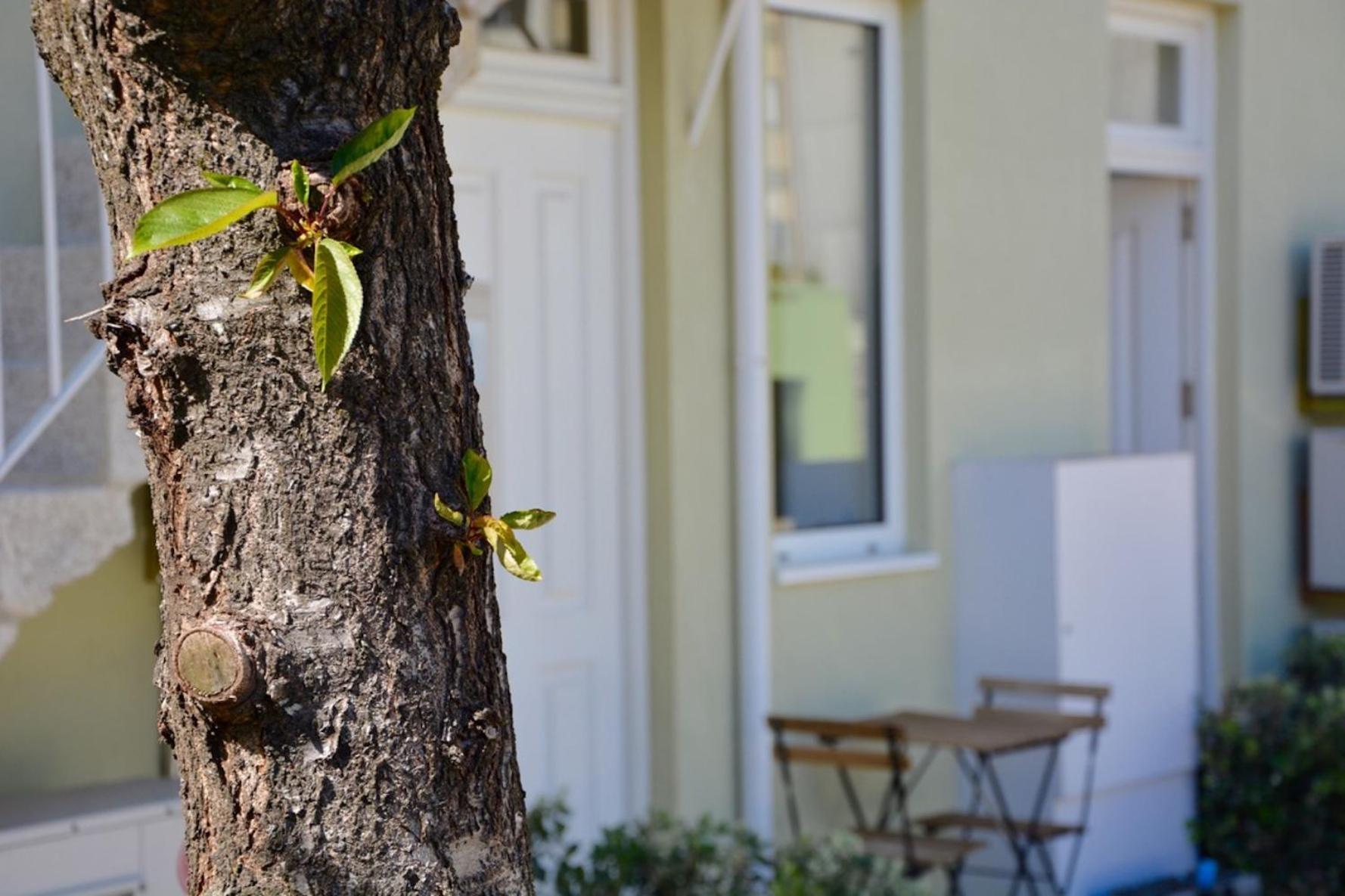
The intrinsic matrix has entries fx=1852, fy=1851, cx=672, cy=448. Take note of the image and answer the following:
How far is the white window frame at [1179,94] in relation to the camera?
7398 mm

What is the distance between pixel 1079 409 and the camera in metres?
7.02

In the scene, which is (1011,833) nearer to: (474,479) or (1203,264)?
(1203,264)

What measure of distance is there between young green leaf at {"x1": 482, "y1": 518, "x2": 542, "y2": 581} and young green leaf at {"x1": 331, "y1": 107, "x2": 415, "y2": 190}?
0.29 metres

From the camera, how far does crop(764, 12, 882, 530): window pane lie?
612cm

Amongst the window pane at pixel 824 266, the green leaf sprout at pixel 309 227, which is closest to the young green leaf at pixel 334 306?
the green leaf sprout at pixel 309 227

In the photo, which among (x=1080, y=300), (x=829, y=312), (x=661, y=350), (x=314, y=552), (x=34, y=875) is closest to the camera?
(x=314, y=552)

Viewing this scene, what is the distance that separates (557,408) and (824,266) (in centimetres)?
122

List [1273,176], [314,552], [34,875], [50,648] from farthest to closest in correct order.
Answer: [1273,176], [50,648], [34,875], [314,552]

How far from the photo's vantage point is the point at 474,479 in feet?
4.78

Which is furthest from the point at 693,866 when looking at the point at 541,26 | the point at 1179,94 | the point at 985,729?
the point at 1179,94

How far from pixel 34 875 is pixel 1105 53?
4.88 metres

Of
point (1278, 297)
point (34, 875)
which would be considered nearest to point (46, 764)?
point (34, 875)

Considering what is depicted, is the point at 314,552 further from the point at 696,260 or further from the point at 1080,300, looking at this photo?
the point at 1080,300

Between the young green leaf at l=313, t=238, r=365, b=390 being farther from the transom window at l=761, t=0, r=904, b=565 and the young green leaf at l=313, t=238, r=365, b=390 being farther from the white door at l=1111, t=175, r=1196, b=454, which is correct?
the white door at l=1111, t=175, r=1196, b=454
